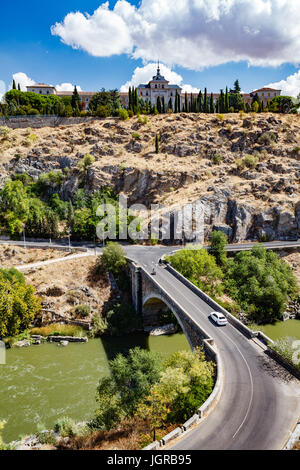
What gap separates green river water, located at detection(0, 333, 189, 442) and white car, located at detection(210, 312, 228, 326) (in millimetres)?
7209

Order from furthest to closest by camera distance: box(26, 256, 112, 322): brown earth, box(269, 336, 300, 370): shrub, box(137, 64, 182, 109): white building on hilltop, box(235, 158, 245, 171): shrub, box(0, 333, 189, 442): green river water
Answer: box(137, 64, 182, 109): white building on hilltop
box(235, 158, 245, 171): shrub
box(26, 256, 112, 322): brown earth
box(0, 333, 189, 442): green river water
box(269, 336, 300, 370): shrub

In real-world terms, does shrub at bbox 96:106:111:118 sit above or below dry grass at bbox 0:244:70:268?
above

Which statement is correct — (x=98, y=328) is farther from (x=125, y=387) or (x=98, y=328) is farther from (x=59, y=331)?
(x=125, y=387)

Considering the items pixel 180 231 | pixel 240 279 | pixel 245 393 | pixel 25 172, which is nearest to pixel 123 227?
pixel 180 231

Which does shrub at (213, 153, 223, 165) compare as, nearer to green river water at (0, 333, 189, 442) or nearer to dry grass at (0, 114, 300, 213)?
dry grass at (0, 114, 300, 213)

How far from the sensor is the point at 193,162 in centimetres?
4794

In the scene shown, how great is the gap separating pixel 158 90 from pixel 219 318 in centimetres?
7137

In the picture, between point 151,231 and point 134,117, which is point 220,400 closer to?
point 151,231

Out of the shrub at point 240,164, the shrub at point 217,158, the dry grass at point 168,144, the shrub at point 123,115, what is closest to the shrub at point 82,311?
the dry grass at point 168,144

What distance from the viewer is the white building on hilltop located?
7494cm

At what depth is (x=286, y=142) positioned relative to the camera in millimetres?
47750

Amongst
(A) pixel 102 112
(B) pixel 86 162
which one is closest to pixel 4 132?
(B) pixel 86 162

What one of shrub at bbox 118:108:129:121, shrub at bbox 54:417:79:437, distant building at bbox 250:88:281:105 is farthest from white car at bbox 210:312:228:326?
distant building at bbox 250:88:281:105
